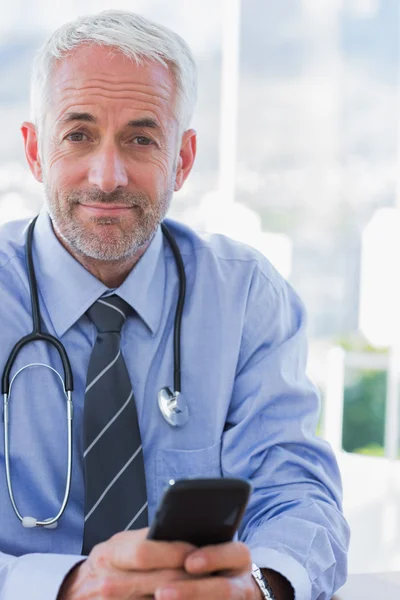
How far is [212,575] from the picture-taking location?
99 centimetres

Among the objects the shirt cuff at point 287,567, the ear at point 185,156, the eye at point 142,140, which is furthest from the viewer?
the ear at point 185,156

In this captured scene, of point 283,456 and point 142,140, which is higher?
point 142,140

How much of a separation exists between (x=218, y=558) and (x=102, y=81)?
0.75 meters

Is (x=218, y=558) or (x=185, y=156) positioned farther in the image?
(x=185, y=156)

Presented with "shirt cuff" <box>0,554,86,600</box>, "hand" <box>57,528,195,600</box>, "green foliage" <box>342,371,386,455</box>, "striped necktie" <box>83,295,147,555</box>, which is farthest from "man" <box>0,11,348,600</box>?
"green foliage" <box>342,371,386,455</box>

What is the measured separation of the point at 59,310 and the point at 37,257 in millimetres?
127

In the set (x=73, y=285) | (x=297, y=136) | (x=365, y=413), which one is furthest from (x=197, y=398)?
(x=365, y=413)

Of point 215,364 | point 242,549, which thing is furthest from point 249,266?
point 242,549

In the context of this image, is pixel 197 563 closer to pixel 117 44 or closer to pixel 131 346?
pixel 131 346

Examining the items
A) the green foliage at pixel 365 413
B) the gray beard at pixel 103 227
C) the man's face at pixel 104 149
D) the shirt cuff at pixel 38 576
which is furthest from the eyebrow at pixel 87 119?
the green foliage at pixel 365 413

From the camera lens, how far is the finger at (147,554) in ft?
3.07

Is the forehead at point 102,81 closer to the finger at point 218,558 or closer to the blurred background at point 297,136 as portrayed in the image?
the finger at point 218,558

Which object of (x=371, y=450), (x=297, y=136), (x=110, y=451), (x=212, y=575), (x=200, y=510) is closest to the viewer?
(x=200, y=510)

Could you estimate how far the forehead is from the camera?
135 cm
